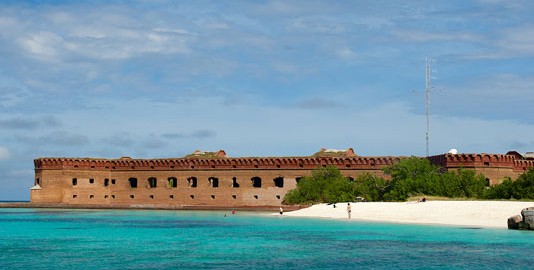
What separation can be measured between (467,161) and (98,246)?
Answer: 124 ft

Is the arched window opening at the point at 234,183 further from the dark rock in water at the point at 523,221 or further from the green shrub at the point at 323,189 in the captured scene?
the dark rock in water at the point at 523,221

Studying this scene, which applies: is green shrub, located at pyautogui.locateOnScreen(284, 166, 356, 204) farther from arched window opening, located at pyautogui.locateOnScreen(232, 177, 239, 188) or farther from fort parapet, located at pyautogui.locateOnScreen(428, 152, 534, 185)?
fort parapet, located at pyautogui.locateOnScreen(428, 152, 534, 185)

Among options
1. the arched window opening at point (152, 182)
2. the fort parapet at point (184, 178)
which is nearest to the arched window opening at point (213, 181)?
the fort parapet at point (184, 178)

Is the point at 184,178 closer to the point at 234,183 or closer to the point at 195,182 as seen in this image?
the point at 195,182

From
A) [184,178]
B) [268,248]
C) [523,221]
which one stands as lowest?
[268,248]

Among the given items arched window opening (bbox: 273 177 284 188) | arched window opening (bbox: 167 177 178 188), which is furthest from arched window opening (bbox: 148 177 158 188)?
arched window opening (bbox: 273 177 284 188)

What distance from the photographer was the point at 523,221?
33.0 meters

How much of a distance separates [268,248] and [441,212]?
18.4 meters

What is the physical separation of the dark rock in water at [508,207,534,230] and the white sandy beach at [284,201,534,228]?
1761mm

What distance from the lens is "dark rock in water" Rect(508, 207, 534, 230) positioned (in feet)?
107

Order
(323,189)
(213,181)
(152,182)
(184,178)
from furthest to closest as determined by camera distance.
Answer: (152,182)
(184,178)
(213,181)
(323,189)

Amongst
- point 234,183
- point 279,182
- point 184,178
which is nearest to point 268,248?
point 279,182

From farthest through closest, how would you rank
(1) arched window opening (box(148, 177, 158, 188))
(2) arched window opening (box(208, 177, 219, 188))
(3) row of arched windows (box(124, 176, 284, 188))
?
(1) arched window opening (box(148, 177, 158, 188))
(2) arched window opening (box(208, 177, 219, 188))
(3) row of arched windows (box(124, 176, 284, 188))

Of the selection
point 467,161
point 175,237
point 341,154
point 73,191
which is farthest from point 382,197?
point 73,191
